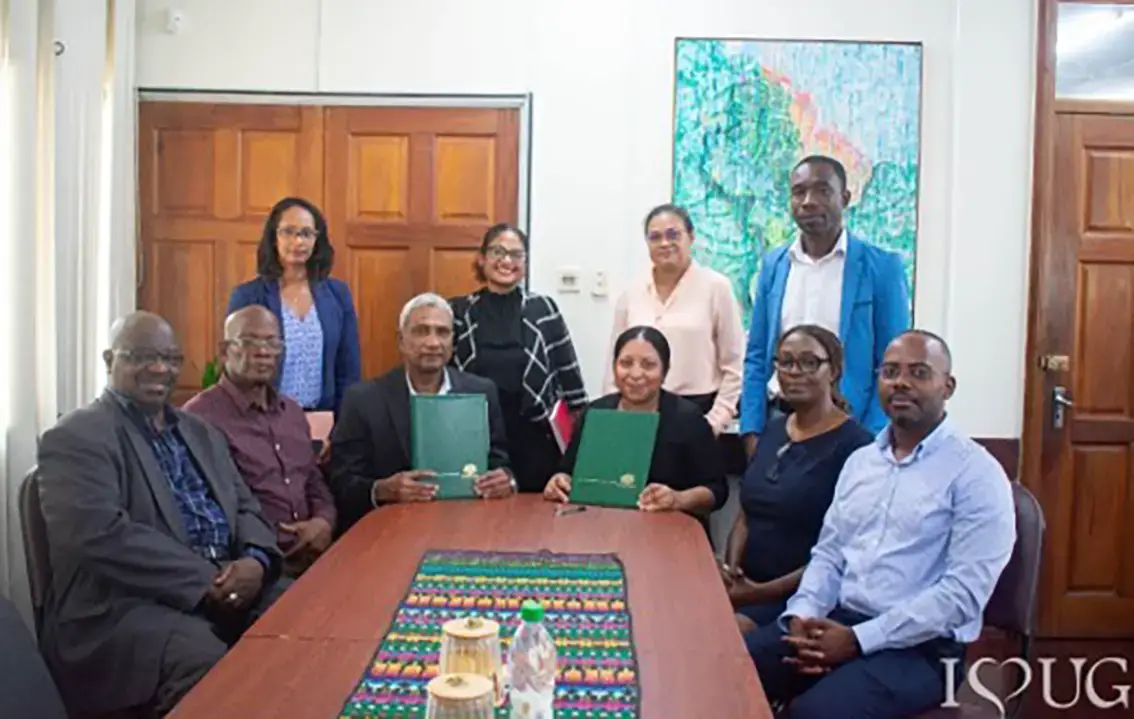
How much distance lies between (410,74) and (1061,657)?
357 centimetres

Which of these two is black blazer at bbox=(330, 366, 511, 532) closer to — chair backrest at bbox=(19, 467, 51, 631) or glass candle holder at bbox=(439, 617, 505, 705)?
chair backrest at bbox=(19, 467, 51, 631)

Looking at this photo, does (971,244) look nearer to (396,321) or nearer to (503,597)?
(396,321)

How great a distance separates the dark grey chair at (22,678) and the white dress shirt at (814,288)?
7.03ft

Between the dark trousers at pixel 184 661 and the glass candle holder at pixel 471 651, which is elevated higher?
the glass candle holder at pixel 471 651

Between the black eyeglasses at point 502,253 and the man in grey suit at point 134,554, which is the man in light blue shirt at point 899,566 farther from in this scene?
the black eyeglasses at point 502,253

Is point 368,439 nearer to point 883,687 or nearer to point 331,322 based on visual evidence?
point 331,322

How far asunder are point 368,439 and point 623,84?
6.78ft

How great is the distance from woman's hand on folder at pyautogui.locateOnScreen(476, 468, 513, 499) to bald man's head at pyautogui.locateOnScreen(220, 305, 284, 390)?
687 mm

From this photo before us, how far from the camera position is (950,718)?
7.62ft

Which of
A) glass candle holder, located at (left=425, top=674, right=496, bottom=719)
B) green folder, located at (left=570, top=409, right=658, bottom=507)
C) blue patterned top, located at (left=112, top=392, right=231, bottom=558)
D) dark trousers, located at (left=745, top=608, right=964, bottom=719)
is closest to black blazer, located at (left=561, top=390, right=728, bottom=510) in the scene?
green folder, located at (left=570, top=409, right=658, bottom=507)

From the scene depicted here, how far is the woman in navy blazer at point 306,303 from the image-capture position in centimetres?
379

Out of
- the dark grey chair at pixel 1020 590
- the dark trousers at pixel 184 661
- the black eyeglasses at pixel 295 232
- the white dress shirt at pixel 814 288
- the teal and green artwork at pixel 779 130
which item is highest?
the teal and green artwork at pixel 779 130

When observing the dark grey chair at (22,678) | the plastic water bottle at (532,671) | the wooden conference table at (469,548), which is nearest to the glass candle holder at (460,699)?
the plastic water bottle at (532,671)

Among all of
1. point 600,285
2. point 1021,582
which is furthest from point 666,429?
point 600,285
